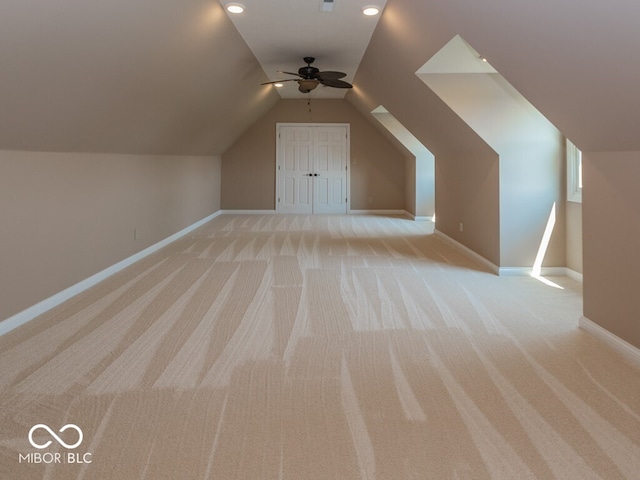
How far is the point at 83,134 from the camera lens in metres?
4.04

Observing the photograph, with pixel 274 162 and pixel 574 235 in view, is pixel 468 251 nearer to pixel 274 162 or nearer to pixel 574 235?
pixel 574 235

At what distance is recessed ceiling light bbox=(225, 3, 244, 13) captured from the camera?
458 cm

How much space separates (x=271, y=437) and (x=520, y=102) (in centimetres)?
425

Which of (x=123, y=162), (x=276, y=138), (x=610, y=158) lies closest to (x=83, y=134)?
(x=123, y=162)

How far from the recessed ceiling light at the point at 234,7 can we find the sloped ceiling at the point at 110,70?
0.09 meters

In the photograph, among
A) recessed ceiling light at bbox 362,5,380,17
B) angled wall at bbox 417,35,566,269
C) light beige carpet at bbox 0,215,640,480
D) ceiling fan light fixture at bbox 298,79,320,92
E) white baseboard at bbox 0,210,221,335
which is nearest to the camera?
light beige carpet at bbox 0,215,640,480

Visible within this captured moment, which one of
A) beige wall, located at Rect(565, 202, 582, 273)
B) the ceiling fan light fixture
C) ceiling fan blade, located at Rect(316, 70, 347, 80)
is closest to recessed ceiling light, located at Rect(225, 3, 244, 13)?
ceiling fan blade, located at Rect(316, 70, 347, 80)

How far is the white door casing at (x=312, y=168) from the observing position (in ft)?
36.7

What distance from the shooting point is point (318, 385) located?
7.93 ft

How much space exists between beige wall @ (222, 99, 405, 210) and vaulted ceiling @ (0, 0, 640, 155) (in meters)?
5.05

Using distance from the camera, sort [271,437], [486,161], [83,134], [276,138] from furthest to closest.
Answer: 1. [276,138]
2. [486,161]
3. [83,134]
4. [271,437]

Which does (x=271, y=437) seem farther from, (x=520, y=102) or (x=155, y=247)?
(x=155, y=247)

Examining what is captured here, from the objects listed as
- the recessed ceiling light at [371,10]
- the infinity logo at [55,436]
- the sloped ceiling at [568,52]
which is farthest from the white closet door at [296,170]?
the infinity logo at [55,436]

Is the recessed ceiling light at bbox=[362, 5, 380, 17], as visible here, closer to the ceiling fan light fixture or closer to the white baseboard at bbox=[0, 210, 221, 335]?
the ceiling fan light fixture
